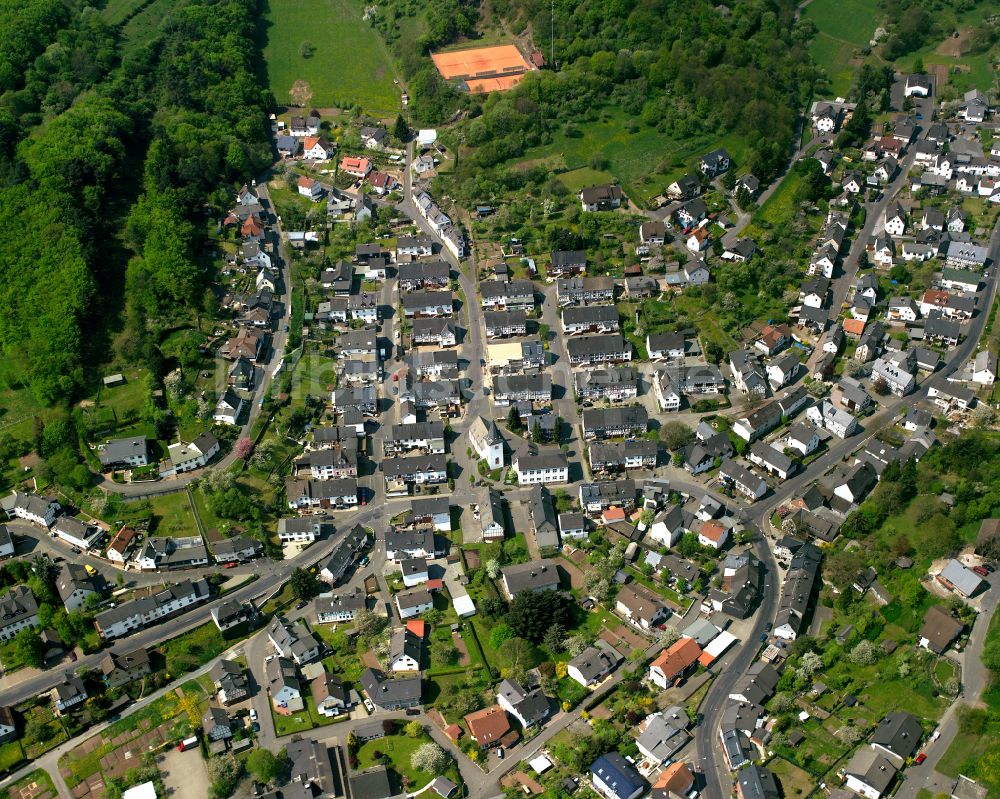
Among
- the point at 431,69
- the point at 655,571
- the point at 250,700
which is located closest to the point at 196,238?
the point at 431,69

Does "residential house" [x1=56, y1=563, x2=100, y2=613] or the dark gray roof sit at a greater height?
"residential house" [x1=56, y1=563, x2=100, y2=613]

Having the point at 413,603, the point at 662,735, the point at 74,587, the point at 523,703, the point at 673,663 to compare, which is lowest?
the point at 662,735

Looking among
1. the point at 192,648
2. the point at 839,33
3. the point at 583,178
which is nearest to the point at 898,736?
the point at 192,648

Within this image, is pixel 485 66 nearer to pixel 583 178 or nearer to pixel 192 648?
pixel 583 178

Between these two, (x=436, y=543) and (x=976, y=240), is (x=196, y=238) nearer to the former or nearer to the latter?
(x=436, y=543)

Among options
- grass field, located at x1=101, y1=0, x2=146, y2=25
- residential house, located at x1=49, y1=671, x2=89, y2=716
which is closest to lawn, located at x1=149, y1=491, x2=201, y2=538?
residential house, located at x1=49, y1=671, x2=89, y2=716

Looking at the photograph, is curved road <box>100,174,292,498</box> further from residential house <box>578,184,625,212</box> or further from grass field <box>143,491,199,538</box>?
residential house <box>578,184,625,212</box>

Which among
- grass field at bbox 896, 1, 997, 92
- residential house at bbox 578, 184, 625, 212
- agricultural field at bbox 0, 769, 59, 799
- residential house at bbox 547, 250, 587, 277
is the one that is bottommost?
agricultural field at bbox 0, 769, 59, 799
